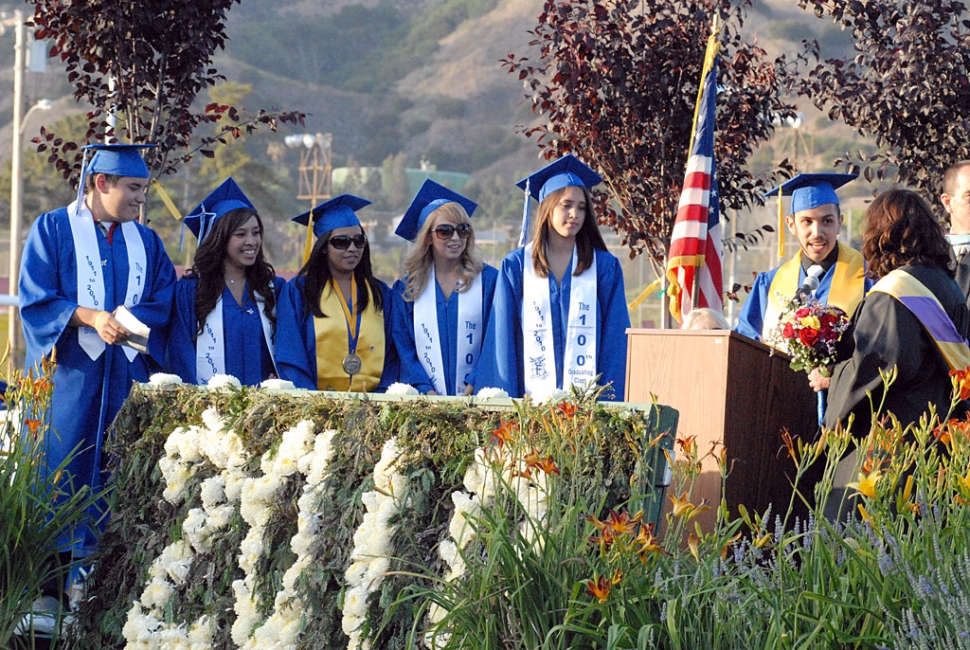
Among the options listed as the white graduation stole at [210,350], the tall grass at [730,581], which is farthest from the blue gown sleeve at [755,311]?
the tall grass at [730,581]

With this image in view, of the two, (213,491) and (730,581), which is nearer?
(730,581)

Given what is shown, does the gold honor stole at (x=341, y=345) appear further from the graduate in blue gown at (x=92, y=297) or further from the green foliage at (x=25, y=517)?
the green foliage at (x=25, y=517)

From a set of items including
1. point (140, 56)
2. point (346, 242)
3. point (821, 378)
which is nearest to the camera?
point (821, 378)

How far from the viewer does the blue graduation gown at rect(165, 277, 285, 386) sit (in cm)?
561

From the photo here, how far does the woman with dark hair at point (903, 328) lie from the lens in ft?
13.1

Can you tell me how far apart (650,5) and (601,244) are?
6.90 feet

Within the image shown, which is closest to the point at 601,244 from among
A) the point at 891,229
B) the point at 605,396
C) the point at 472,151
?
the point at 605,396

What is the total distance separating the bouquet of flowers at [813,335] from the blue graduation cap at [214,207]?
8.92 ft

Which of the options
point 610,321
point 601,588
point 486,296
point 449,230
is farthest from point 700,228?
point 601,588

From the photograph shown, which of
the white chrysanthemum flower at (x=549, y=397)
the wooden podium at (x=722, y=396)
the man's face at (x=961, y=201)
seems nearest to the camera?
the white chrysanthemum flower at (x=549, y=397)

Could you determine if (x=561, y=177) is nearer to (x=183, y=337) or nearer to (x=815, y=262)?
(x=815, y=262)

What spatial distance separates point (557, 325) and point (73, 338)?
2175 mm

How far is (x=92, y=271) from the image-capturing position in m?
5.46

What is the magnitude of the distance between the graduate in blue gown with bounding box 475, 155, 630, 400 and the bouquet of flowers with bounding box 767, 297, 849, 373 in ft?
4.63
